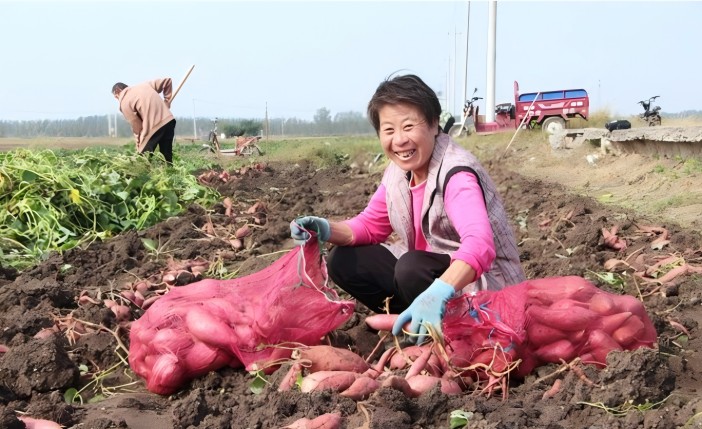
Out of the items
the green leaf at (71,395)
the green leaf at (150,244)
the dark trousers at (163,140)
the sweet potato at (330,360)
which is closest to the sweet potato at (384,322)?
the sweet potato at (330,360)

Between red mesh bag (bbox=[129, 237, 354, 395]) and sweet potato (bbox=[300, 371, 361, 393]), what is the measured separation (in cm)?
35

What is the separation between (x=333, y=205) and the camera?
7.52 metres

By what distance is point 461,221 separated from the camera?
2.75 m

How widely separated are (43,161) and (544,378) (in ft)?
17.1

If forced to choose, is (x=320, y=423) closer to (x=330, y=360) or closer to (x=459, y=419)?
(x=459, y=419)

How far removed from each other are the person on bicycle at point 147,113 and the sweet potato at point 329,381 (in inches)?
286

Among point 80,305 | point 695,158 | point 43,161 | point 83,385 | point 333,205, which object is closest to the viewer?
point 83,385

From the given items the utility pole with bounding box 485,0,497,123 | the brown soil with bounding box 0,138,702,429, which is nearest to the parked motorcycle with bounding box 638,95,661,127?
the utility pole with bounding box 485,0,497,123

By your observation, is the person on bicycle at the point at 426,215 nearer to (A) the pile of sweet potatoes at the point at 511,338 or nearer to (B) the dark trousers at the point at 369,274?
(B) the dark trousers at the point at 369,274

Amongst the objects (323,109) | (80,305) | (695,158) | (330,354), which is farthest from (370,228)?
(323,109)

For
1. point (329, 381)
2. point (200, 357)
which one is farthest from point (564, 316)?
point (200, 357)

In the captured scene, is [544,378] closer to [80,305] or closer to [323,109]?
[80,305]

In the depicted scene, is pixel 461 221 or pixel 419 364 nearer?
pixel 419 364

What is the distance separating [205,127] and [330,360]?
4588cm
